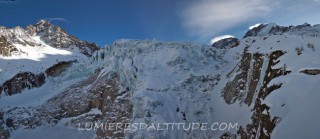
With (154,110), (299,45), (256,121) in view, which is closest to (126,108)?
(154,110)

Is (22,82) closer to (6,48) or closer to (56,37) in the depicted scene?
(6,48)

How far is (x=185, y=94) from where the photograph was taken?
39.3m

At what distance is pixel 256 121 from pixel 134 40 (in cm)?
3267

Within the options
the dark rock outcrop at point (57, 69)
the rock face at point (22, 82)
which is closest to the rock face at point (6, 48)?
the dark rock outcrop at point (57, 69)

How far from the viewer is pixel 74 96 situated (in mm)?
50031

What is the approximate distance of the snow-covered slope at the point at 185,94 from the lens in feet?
75.2

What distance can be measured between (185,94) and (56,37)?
73.2 m

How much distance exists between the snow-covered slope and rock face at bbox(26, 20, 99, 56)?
4036 cm

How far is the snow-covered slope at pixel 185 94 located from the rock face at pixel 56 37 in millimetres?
40358

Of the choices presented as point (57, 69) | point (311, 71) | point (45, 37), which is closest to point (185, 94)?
point (311, 71)

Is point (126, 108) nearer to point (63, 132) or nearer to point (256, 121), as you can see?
point (63, 132)

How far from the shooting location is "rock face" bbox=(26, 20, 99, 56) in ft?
329

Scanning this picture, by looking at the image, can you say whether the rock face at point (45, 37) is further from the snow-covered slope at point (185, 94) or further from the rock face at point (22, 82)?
the snow-covered slope at point (185, 94)

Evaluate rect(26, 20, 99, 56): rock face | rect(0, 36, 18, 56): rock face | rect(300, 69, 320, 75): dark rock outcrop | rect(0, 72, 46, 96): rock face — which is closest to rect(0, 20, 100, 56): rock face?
rect(26, 20, 99, 56): rock face
